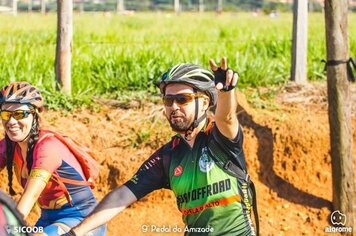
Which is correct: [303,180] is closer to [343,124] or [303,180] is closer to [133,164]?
[343,124]

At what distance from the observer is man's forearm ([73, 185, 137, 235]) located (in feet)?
13.4

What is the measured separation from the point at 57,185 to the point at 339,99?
3.35 metres

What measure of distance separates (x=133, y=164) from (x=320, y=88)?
2591 mm

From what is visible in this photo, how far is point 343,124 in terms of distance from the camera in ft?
25.6

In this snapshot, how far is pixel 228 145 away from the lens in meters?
4.21

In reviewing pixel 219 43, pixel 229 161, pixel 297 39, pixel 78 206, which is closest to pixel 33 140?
pixel 78 206

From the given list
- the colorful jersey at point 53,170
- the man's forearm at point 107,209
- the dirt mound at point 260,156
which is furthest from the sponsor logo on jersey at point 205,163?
the dirt mound at point 260,156

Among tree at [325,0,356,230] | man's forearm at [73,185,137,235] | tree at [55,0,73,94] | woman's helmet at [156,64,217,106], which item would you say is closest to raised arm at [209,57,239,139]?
woman's helmet at [156,64,217,106]

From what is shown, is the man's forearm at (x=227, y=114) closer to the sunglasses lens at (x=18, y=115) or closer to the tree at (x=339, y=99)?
the sunglasses lens at (x=18, y=115)

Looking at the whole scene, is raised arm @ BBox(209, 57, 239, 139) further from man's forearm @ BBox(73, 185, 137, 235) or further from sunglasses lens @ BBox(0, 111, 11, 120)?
sunglasses lens @ BBox(0, 111, 11, 120)

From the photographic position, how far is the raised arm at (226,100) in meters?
3.95

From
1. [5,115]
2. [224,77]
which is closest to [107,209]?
[224,77]

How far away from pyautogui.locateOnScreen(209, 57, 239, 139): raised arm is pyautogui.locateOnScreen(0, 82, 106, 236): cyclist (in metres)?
1.44

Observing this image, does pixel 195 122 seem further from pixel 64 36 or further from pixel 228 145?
pixel 64 36
